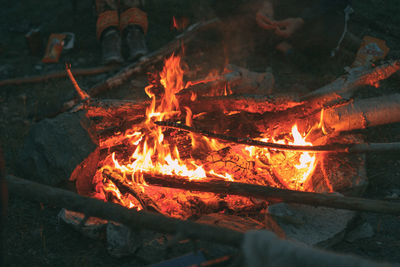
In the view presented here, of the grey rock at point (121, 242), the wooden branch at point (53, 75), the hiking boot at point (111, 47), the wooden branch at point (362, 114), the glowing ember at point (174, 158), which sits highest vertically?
the hiking boot at point (111, 47)

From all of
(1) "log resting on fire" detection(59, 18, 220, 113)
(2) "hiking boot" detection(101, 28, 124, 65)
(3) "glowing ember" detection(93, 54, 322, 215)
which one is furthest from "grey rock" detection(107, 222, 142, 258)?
(2) "hiking boot" detection(101, 28, 124, 65)

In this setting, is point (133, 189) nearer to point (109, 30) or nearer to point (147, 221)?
point (147, 221)

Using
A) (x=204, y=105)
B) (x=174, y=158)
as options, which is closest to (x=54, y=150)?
(x=174, y=158)

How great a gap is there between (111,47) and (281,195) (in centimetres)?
447

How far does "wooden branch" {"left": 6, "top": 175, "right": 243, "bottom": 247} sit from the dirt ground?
89cm

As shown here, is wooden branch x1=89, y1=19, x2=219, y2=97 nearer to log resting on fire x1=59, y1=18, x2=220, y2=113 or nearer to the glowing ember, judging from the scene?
log resting on fire x1=59, y1=18, x2=220, y2=113

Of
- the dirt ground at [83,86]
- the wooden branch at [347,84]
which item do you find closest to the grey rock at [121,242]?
the dirt ground at [83,86]

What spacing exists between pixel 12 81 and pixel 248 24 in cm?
489

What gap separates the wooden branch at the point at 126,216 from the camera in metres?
1.58

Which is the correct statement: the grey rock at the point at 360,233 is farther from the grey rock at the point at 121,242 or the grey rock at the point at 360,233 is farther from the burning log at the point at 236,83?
the burning log at the point at 236,83

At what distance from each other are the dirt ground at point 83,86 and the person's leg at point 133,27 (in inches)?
14.6

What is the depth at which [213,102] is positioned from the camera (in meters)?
3.38

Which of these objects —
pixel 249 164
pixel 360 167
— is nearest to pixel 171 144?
pixel 249 164

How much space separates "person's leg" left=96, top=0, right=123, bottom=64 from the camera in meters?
5.41
